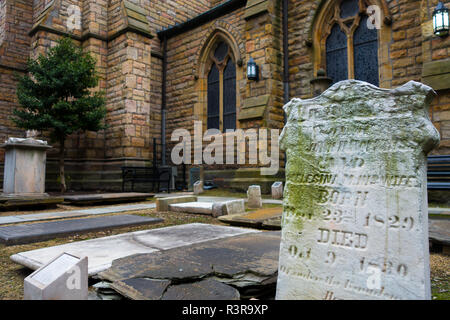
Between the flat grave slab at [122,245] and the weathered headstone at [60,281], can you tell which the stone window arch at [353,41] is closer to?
the flat grave slab at [122,245]

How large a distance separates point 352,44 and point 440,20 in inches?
111

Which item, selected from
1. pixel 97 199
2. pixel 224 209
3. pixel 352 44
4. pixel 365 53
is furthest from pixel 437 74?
pixel 97 199

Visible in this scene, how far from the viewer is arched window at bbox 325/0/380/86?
8.69m

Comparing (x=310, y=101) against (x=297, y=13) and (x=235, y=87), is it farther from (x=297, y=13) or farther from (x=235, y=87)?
(x=235, y=87)

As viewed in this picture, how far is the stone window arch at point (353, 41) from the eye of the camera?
27.2 ft

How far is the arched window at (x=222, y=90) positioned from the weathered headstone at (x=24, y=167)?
677 cm

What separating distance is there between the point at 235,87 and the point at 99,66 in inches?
226

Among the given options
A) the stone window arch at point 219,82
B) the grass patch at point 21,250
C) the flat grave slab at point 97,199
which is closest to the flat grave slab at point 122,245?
the grass patch at point 21,250

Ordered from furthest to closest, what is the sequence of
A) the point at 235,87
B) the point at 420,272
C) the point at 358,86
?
the point at 235,87, the point at 358,86, the point at 420,272

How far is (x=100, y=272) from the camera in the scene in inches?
85.1

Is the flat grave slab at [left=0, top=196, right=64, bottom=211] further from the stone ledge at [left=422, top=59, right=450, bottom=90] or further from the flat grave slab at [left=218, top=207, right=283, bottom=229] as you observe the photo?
the stone ledge at [left=422, top=59, right=450, bottom=90]

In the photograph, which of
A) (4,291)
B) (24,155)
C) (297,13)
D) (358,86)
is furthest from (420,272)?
(297,13)

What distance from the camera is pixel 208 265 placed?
7.31 feet
